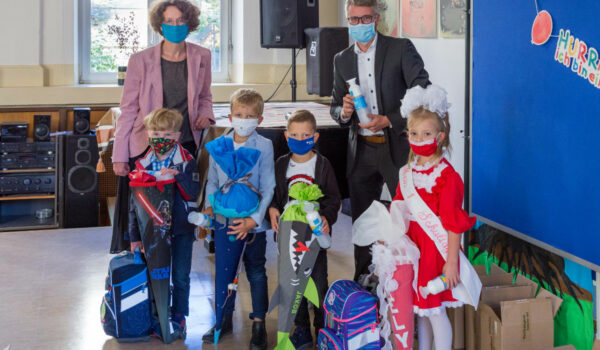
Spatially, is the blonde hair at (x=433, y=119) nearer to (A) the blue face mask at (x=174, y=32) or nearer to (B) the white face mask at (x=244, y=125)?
(B) the white face mask at (x=244, y=125)

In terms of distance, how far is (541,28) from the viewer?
8.95 ft

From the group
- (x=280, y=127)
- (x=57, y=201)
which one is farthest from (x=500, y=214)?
(x=57, y=201)

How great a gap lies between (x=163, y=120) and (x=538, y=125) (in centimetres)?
153

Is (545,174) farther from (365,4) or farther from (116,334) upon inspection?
(116,334)

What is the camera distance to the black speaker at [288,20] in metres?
5.83

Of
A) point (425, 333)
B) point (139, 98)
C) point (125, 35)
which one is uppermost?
point (125, 35)

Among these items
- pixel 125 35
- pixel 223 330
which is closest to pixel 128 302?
pixel 223 330

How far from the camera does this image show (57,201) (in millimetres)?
6145

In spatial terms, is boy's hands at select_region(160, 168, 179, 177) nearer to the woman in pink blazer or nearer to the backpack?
the woman in pink blazer

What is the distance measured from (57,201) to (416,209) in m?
4.33

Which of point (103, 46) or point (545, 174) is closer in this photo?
point (545, 174)

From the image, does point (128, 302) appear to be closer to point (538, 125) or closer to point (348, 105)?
point (348, 105)

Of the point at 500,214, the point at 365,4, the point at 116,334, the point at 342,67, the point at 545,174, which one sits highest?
the point at 365,4

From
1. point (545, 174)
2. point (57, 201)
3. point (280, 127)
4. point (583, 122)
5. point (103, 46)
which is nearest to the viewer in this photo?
point (583, 122)
